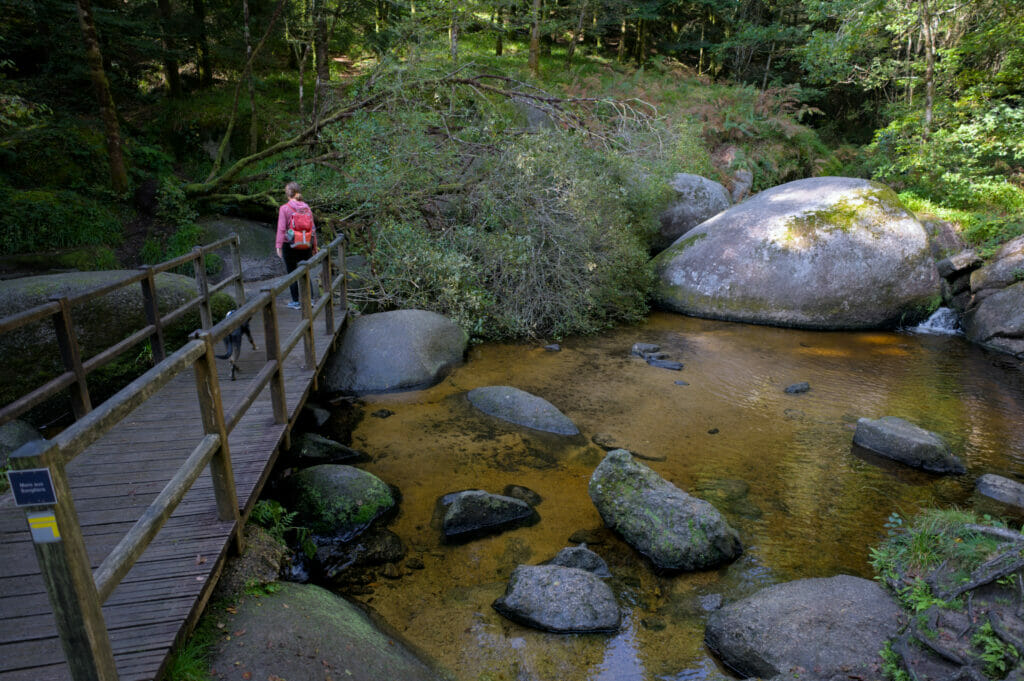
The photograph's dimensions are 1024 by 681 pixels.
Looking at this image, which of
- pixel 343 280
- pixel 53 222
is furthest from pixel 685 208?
pixel 53 222

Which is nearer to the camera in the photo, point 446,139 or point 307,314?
point 307,314

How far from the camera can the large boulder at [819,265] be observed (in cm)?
1128

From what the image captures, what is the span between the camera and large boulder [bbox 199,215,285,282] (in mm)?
12250

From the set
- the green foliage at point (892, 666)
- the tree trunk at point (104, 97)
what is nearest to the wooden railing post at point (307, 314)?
the green foliage at point (892, 666)

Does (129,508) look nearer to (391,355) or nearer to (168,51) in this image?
(391,355)

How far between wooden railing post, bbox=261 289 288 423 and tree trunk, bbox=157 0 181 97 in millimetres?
13308

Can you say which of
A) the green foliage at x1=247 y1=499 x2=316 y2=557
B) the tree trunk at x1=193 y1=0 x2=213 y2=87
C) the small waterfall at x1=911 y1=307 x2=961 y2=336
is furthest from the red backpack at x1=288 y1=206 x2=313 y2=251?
the small waterfall at x1=911 y1=307 x2=961 y2=336

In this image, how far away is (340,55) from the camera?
2091 centimetres

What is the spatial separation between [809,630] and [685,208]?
1197cm

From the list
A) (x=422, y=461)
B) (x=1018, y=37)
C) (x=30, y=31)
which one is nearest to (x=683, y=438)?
(x=422, y=461)

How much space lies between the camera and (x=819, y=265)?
1134 cm

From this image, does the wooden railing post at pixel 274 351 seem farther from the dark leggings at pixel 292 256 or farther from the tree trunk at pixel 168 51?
the tree trunk at pixel 168 51

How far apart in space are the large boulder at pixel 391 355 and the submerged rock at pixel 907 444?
17.9ft

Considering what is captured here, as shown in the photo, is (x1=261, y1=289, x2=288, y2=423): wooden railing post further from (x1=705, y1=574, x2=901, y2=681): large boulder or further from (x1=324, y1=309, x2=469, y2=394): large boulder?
(x1=705, y1=574, x2=901, y2=681): large boulder
